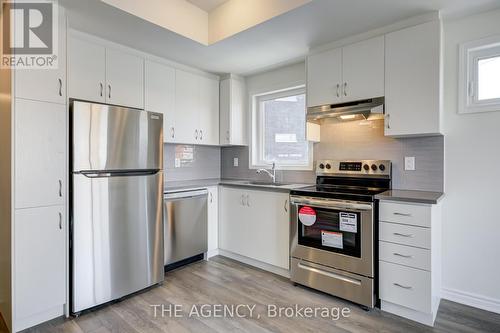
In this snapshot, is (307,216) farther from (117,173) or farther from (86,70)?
(86,70)

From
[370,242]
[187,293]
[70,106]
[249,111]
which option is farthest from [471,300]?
[70,106]

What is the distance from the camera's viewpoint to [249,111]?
3797 mm

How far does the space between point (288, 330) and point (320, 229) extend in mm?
853

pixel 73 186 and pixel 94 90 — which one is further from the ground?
pixel 94 90

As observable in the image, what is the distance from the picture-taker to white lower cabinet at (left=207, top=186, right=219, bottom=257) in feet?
10.8

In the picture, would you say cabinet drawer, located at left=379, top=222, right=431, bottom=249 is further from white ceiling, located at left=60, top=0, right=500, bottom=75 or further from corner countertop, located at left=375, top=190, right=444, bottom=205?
white ceiling, located at left=60, top=0, right=500, bottom=75

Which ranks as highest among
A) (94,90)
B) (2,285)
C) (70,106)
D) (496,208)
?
(94,90)

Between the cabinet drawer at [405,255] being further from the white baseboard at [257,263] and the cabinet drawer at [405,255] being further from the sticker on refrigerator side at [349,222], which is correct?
the white baseboard at [257,263]

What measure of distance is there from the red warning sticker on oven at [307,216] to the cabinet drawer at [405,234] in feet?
1.81

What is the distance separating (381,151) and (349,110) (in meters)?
0.54

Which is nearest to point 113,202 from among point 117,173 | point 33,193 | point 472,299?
point 117,173

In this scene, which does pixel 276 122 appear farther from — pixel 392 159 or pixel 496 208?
pixel 496 208

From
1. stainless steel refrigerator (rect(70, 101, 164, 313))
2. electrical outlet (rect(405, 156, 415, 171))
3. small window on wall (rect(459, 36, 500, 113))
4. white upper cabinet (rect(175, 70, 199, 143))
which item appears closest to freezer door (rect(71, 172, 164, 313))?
stainless steel refrigerator (rect(70, 101, 164, 313))

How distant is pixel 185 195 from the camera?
295cm
